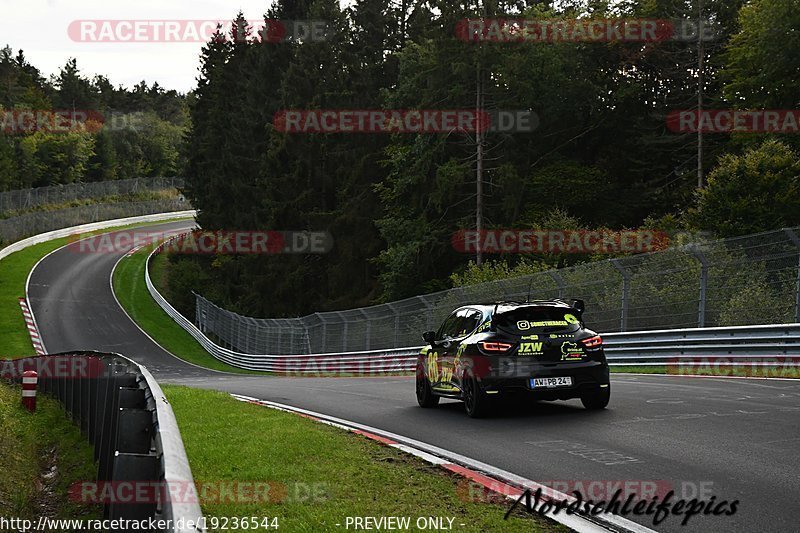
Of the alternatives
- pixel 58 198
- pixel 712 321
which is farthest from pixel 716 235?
pixel 58 198

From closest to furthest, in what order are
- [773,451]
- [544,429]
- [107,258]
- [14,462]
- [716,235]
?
[773,451]
[544,429]
[14,462]
[716,235]
[107,258]

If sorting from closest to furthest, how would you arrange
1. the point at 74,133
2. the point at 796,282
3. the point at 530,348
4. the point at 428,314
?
1. the point at 530,348
2. the point at 796,282
3. the point at 428,314
4. the point at 74,133

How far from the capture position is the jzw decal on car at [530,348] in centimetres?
1155

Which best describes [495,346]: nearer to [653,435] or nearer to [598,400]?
[598,400]

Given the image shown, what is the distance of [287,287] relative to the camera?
57.1 metres

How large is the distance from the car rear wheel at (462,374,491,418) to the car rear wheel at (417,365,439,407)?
67.0 inches

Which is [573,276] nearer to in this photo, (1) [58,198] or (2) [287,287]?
(2) [287,287]

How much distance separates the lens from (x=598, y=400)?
11891 millimetres

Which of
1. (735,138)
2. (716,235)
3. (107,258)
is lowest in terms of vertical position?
(107,258)

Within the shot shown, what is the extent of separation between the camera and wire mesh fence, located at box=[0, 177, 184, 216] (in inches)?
3393

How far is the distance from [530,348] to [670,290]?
9337mm

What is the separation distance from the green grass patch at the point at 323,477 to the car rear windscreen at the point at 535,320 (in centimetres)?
259


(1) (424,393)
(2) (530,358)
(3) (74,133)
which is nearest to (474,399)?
(2) (530,358)

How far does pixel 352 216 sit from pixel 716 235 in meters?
26.2
